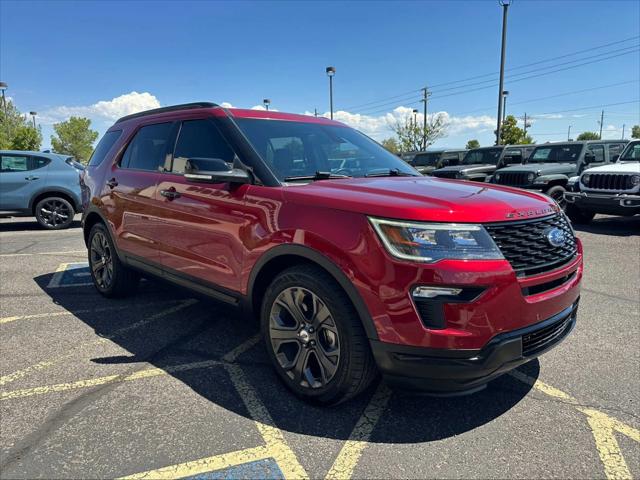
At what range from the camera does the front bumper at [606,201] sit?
8.84 meters

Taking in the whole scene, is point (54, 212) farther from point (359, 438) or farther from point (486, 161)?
point (486, 161)

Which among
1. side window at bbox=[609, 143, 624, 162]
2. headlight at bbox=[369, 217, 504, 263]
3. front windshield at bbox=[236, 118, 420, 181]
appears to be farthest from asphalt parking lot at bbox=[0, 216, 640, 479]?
side window at bbox=[609, 143, 624, 162]

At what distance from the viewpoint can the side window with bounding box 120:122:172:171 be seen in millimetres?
3965

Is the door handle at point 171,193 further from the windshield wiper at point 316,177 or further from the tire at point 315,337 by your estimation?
the tire at point 315,337

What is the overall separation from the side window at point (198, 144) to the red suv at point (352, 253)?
0.02m

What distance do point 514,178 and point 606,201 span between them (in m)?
2.48

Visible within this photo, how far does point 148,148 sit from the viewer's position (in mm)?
4211

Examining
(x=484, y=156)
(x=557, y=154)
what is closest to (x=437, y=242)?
(x=557, y=154)

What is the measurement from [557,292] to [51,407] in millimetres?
3007

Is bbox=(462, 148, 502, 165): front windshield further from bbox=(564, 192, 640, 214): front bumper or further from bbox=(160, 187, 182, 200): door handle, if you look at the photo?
bbox=(160, 187, 182, 200): door handle

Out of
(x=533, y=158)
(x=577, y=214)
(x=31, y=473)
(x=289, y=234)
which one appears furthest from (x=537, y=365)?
(x=533, y=158)

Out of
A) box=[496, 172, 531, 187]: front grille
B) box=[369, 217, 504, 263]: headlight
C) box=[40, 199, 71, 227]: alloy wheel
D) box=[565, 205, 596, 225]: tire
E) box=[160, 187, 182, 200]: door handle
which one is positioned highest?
box=[160, 187, 182, 200]: door handle

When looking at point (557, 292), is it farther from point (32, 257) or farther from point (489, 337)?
point (32, 257)

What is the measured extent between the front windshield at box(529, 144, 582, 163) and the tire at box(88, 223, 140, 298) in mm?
11359
